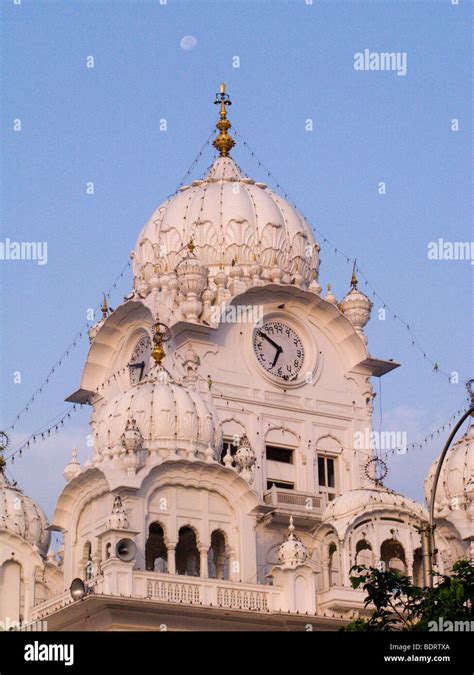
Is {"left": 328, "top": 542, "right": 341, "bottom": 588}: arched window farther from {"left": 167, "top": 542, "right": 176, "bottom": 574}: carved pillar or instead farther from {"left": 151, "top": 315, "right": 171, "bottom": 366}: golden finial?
{"left": 151, "top": 315, "right": 171, "bottom": 366}: golden finial

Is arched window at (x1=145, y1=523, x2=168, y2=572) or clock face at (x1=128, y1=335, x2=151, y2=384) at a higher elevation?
clock face at (x1=128, y1=335, x2=151, y2=384)

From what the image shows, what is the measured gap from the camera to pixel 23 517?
5275 centimetres

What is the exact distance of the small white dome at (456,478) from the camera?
5278 cm

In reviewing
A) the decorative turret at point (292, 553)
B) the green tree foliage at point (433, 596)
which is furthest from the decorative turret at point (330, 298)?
the green tree foliage at point (433, 596)

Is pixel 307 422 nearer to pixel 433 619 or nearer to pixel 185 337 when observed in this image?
pixel 185 337

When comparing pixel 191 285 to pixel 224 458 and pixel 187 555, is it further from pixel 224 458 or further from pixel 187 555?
pixel 187 555

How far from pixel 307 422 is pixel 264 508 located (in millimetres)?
6919

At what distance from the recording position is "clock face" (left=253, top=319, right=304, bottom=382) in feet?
170

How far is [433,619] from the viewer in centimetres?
2688

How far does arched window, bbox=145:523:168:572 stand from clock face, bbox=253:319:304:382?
805cm

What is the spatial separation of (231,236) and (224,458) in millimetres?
10934

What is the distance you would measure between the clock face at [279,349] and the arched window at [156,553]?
8.05 m

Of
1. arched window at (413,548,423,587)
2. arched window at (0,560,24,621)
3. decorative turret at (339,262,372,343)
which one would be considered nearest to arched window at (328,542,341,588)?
arched window at (413,548,423,587)
